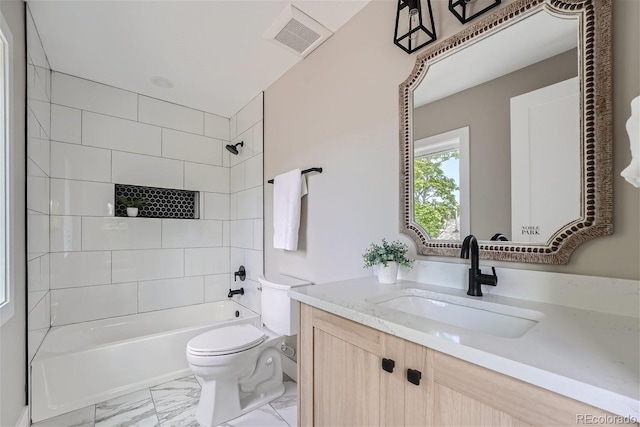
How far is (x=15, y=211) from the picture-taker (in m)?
1.48

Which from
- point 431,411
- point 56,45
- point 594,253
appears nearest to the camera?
point 431,411

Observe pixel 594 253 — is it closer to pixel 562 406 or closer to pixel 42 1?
pixel 562 406

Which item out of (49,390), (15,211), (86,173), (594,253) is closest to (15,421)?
(49,390)

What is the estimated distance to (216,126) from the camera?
123 inches

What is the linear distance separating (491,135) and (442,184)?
265mm

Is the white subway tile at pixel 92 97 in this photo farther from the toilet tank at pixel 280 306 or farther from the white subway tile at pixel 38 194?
the toilet tank at pixel 280 306

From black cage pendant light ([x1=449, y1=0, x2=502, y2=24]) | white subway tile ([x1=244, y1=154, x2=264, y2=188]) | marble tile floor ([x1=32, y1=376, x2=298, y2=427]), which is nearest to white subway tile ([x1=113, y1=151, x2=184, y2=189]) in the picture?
white subway tile ([x1=244, y1=154, x2=264, y2=188])

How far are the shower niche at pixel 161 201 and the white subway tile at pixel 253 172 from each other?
1.92 ft

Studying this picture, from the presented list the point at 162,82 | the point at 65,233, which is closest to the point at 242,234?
the point at 65,233

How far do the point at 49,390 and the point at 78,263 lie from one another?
0.93m

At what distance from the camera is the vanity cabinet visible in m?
0.59

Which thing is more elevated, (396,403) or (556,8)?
(556,8)

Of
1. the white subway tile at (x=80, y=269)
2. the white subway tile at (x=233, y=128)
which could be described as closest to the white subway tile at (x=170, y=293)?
the white subway tile at (x=80, y=269)

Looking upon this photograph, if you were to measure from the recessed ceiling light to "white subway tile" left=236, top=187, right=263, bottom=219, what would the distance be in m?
1.10
